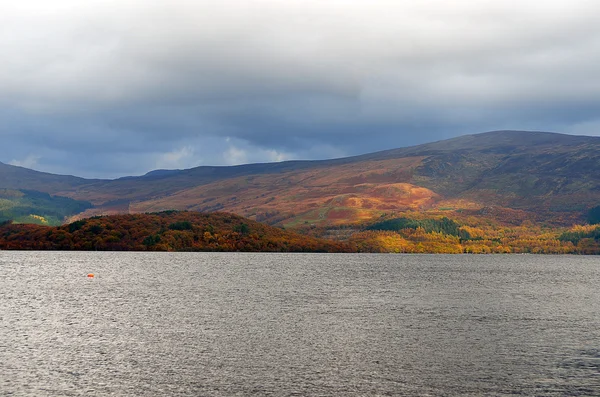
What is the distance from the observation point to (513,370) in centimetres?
5922

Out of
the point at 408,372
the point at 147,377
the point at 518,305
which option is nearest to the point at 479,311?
the point at 518,305

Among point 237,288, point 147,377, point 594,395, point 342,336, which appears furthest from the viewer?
point 237,288

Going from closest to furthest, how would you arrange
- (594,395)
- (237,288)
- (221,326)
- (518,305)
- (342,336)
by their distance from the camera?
(594,395) < (342,336) < (221,326) < (518,305) < (237,288)

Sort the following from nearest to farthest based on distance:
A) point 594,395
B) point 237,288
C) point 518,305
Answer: point 594,395 < point 518,305 < point 237,288

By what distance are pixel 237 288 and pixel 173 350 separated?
292 ft

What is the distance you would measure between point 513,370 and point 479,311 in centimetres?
5638

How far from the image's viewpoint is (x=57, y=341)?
2835 inches

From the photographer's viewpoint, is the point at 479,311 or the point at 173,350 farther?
the point at 479,311

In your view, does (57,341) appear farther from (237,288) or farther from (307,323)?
(237,288)

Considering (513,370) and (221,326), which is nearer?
(513,370)

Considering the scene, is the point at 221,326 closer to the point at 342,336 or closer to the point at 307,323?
the point at 307,323

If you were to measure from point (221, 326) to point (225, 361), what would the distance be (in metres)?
26.0

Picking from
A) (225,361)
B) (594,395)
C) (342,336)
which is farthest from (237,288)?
(594,395)

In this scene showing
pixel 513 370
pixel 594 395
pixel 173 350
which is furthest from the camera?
pixel 173 350
